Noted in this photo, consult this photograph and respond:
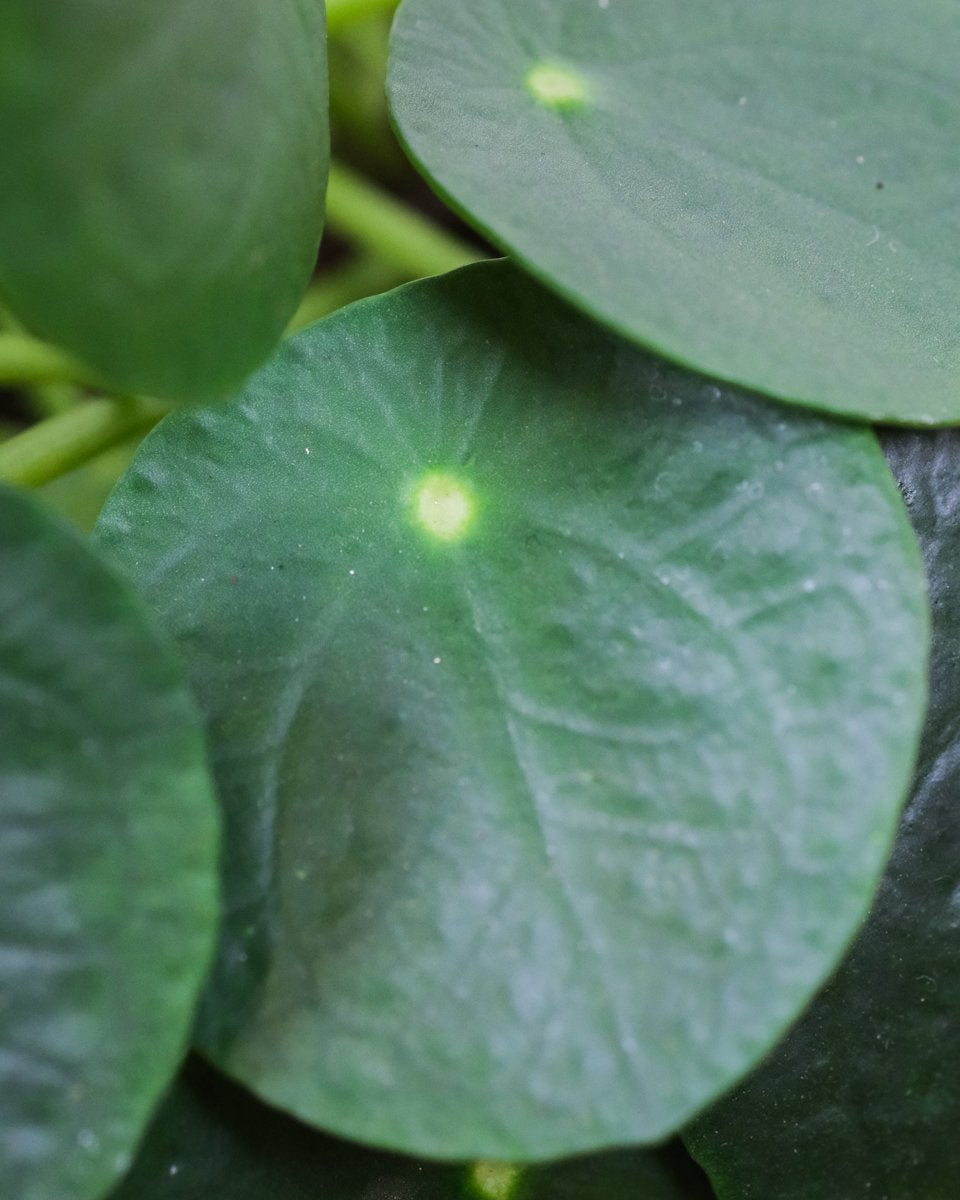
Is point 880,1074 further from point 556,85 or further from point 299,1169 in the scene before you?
point 556,85

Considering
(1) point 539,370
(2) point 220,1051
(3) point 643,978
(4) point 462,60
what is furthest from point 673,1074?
(4) point 462,60

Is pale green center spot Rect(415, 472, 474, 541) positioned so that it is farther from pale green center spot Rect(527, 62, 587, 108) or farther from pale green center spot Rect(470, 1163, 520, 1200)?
pale green center spot Rect(470, 1163, 520, 1200)

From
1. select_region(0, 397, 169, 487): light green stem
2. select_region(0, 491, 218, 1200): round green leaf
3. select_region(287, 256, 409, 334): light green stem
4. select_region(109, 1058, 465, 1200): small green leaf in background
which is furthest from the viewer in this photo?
select_region(287, 256, 409, 334): light green stem

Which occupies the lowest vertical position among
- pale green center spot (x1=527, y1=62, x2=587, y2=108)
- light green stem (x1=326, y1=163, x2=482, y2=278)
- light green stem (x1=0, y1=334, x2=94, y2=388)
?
light green stem (x1=0, y1=334, x2=94, y2=388)

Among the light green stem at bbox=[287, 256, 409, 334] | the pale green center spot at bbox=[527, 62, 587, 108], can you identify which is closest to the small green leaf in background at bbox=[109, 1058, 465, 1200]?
the pale green center spot at bbox=[527, 62, 587, 108]

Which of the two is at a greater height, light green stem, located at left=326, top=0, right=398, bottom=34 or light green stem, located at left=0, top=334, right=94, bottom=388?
light green stem, located at left=326, top=0, right=398, bottom=34

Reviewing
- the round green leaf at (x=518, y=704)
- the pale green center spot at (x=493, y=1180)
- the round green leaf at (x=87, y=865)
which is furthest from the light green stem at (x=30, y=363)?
the pale green center spot at (x=493, y=1180)

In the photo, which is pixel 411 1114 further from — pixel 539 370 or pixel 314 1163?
pixel 539 370

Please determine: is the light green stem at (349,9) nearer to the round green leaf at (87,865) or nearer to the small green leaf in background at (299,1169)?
the round green leaf at (87,865)

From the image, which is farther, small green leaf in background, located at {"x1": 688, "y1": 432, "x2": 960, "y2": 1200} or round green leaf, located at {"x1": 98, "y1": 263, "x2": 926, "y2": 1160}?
small green leaf in background, located at {"x1": 688, "y1": 432, "x2": 960, "y2": 1200}
